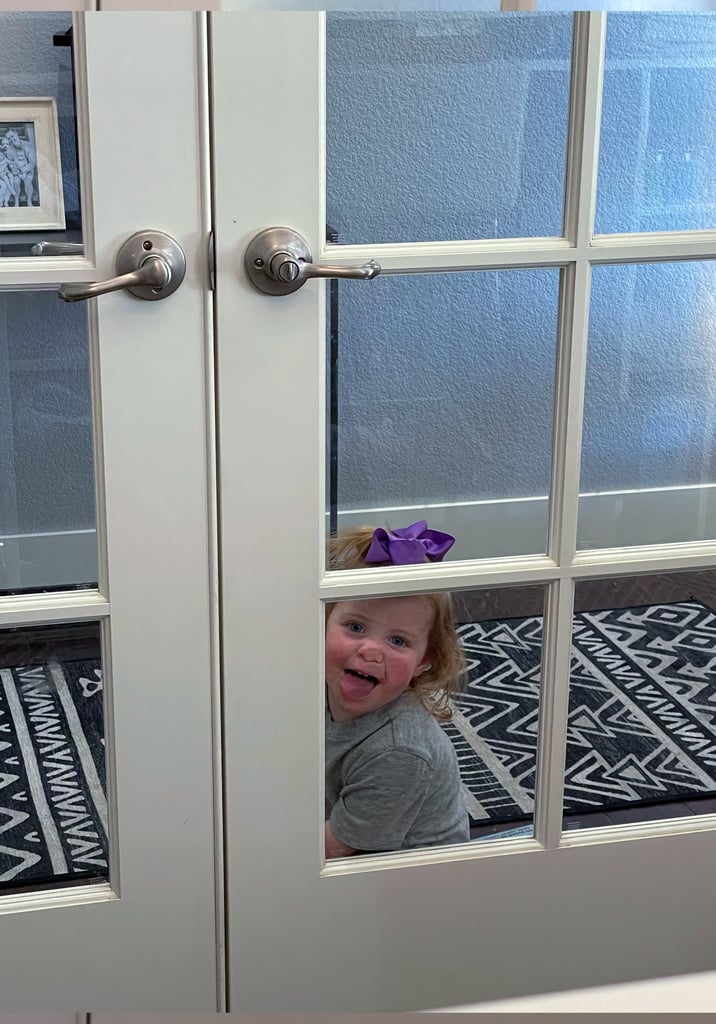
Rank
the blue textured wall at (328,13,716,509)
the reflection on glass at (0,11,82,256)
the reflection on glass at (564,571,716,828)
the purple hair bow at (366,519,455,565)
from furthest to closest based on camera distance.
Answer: the reflection on glass at (564,571,716,828), the purple hair bow at (366,519,455,565), the blue textured wall at (328,13,716,509), the reflection on glass at (0,11,82,256)

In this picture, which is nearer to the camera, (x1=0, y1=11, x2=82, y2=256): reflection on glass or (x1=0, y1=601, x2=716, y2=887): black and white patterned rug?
(x1=0, y1=11, x2=82, y2=256): reflection on glass

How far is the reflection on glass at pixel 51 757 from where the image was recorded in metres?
1.27

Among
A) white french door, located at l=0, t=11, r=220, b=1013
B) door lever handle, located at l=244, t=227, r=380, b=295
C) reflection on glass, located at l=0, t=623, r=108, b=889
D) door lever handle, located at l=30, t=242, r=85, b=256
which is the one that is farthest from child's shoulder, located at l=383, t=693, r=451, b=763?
door lever handle, located at l=30, t=242, r=85, b=256

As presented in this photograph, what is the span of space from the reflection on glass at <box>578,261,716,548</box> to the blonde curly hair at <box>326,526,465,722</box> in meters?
0.18

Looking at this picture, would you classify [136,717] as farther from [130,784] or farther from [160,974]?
[160,974]

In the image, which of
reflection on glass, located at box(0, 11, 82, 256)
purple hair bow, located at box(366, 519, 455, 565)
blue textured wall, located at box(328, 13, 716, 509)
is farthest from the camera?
purple hair bow, located at box(366, 519, 455, 565)

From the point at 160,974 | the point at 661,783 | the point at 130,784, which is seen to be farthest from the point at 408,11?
the point at 160,974

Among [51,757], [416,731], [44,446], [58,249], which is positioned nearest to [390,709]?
[416,731]

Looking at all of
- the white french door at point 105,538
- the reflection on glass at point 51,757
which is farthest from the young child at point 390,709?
the reflection on glass at point 51,757

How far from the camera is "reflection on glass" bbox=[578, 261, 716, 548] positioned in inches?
53.1

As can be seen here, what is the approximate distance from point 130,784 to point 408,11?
2.84 ft

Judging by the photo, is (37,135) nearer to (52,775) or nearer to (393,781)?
(52,775)

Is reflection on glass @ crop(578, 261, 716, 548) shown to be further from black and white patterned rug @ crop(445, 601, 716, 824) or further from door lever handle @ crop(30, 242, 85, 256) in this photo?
door lever handle @ crop(30, 242, 85, 256)

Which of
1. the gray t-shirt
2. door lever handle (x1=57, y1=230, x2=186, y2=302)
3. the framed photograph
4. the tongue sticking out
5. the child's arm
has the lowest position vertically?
the child's arm
